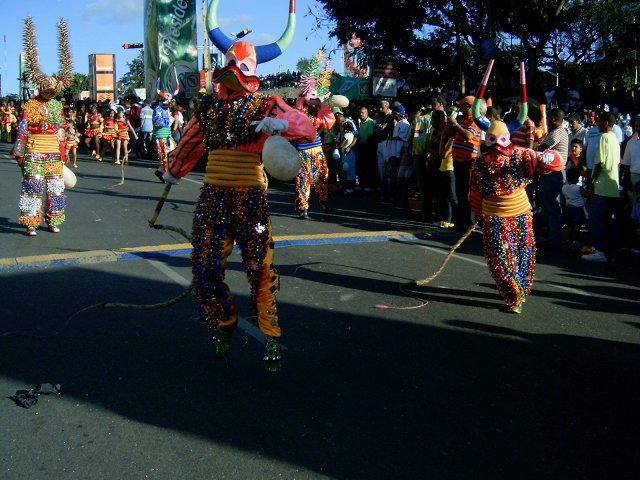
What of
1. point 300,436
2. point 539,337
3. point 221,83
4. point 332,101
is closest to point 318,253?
point 332,101

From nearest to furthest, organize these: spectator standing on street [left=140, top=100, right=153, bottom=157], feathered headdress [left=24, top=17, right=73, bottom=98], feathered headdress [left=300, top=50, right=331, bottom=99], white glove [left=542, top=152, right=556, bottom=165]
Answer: white glove [left=542, top=152, right=556, bottom=165], feathered headdress [left=24, top=17, right=73, bottom=98], feathered headdress [left=300, top=50, right=331, bottom=99], spectator standing on street [left=140, top=100, right=153, bottom=157]

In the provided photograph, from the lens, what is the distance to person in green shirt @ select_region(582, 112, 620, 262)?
8.27 m

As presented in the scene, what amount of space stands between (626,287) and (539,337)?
233 centimetres

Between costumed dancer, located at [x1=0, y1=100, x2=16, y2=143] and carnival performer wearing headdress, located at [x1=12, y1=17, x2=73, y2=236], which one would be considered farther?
costumed dancer, located at [x1=0, y1=100, x2=16, y2=143]

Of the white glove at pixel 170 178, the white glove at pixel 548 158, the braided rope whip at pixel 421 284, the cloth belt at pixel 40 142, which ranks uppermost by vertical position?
the white glove at pixel 548 158

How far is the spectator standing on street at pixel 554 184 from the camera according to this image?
28.8 ft

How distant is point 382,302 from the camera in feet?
20.0

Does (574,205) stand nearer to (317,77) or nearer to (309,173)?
(309,173)

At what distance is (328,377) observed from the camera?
4.24 metres

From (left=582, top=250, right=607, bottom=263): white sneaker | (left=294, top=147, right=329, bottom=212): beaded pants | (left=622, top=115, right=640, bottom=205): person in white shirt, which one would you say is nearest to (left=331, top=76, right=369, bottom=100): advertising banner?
(left=294, top=147, right=329, bottom=212): beaded pants

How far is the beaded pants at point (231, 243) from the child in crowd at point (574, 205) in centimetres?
647

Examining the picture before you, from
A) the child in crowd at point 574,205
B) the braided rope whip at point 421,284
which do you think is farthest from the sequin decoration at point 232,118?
the child in crowd at point 574,205

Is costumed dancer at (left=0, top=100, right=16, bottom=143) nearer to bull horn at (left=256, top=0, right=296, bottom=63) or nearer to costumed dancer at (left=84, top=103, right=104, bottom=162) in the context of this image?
costumed dancer at (left=84, top=103, right=104, bottom=162)

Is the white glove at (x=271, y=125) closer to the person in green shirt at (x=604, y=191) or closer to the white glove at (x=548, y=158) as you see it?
the white glove at (x=548, y=158)
